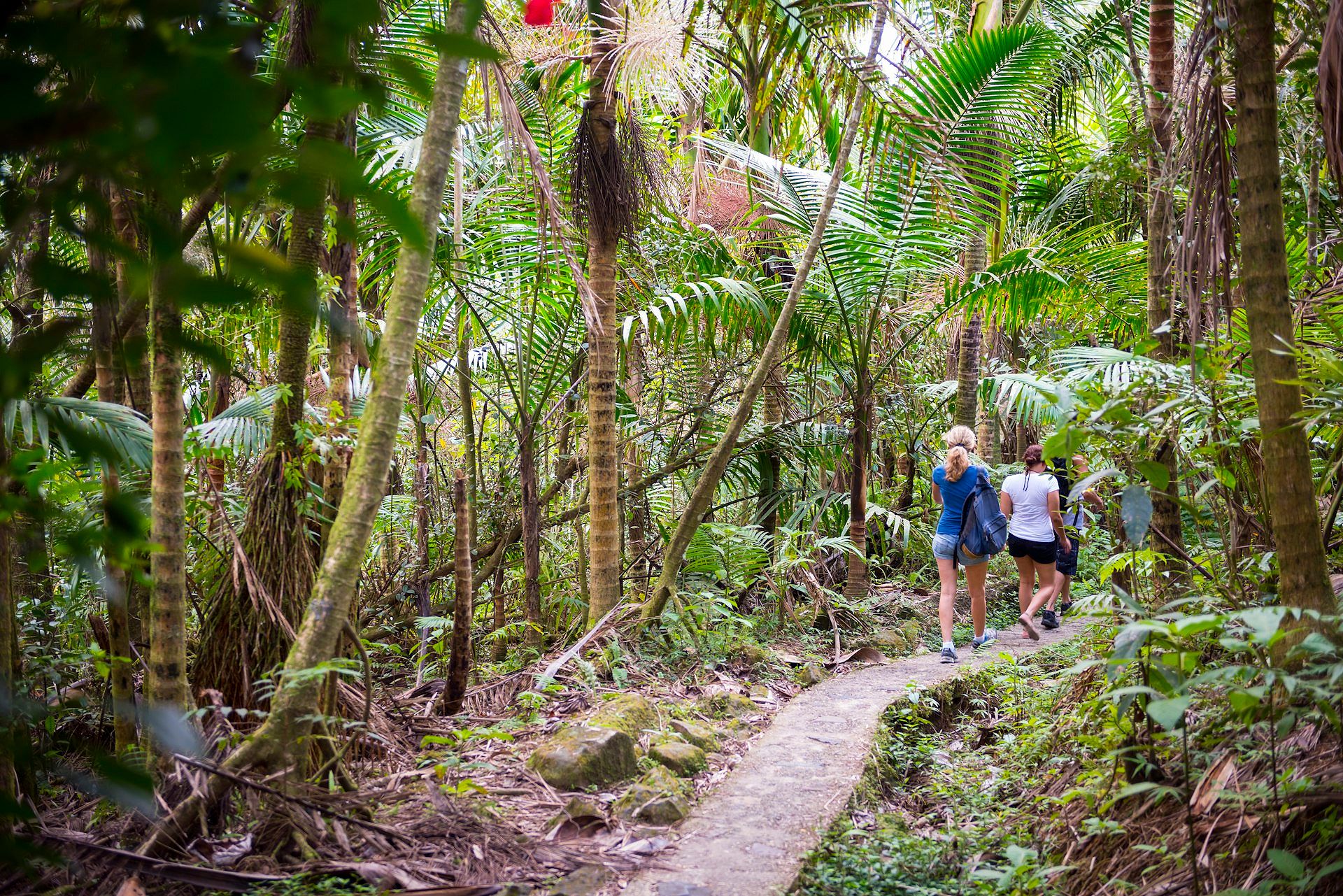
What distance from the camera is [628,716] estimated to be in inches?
176

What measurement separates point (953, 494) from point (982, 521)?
27 cm

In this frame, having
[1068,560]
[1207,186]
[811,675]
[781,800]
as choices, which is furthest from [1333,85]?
[1068,560]

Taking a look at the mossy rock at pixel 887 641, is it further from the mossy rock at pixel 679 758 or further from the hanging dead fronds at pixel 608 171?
the hanging dead fronds at pixel 608 171

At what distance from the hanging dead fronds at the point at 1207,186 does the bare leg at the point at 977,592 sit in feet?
12.5

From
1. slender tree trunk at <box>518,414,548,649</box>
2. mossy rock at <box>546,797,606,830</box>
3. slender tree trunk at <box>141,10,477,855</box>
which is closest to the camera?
slender tree trunk at <box>141,10,477,855</box>

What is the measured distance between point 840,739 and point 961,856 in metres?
1.32

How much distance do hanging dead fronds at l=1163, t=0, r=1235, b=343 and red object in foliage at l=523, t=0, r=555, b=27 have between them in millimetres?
3253

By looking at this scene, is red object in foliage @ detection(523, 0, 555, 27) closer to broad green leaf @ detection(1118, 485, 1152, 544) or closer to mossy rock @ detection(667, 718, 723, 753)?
mossy rock @ detection(667, 718, 723, 753)

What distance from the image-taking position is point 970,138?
22.4ft

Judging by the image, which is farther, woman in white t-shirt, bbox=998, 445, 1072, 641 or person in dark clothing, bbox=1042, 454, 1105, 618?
person in dark clothing, bbox=1042, 454, 1105, 618

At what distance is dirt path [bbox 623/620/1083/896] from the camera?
3043mm

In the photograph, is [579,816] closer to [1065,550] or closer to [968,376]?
[1065,550]

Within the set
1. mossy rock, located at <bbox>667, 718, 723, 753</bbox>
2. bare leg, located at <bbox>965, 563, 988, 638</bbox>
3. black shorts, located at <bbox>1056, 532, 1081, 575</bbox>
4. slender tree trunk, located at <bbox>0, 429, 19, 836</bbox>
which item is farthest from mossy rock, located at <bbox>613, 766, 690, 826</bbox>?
black shorts, located at <bbox>1056, 532, 1081, 575</bbox>

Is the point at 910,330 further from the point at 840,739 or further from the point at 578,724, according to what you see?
the point at 578,724
